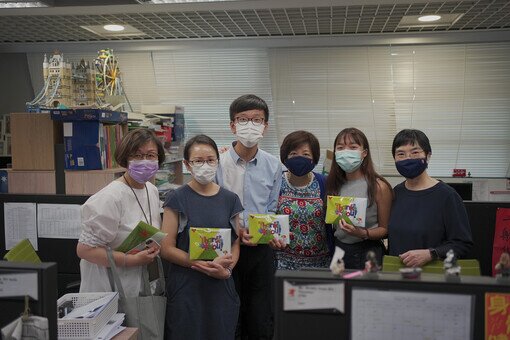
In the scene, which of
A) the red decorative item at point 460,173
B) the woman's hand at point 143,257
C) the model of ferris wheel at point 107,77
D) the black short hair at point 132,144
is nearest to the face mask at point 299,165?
the black short hair at point 132,144

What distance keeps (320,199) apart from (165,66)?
3.78 meters

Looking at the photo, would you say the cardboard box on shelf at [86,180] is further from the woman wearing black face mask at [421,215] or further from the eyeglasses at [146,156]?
the woman wearing black face mask at [421,215]

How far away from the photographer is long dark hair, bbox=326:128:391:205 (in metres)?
2.28

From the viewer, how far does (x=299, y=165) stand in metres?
2.32

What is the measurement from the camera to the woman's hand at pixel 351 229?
215 centimetres

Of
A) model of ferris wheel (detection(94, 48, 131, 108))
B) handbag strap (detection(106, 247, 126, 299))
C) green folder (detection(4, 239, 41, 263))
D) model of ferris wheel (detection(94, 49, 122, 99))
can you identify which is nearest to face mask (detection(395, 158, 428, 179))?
handbag strap (detection(106, 247, 126, 299))

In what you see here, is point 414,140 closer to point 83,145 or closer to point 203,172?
point 203,172

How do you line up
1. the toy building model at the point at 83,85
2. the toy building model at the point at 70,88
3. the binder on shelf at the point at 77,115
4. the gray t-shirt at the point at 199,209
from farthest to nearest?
the toy building model at the point at 83,85, the toy building model at the point at 70,88, the binder on shelf at the point at 77,115, the gray t-shirt at the point at 199,209

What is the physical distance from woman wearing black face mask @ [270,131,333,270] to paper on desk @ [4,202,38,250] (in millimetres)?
1437

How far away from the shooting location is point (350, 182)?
2.36 metres

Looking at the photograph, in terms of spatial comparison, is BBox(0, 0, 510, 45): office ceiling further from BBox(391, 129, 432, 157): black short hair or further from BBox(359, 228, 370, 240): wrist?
BBox(359, 228, 370, 240): wrist

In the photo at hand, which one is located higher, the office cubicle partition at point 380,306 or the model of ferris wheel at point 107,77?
the model of ferris wheel at point 107,77

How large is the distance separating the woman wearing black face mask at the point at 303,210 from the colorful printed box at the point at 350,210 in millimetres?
191

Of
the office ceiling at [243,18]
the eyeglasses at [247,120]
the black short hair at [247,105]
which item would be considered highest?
the office ceiling at [243,18]
